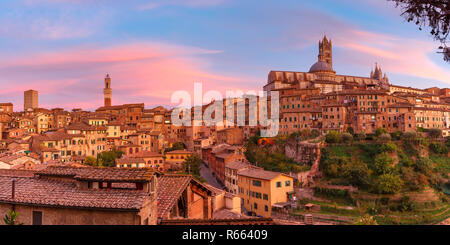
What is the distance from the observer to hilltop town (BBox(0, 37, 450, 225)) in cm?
700

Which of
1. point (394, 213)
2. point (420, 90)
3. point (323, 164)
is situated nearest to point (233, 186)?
point (323, 164)

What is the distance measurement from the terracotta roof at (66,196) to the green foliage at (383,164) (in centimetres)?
3145

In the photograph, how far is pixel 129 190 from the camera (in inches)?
269

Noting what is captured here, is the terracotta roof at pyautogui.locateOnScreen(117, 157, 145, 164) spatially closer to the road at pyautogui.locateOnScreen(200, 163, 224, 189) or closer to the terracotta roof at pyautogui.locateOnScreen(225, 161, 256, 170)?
the road at pyautogui.locateOnScreen(200, 163, 224, 189)

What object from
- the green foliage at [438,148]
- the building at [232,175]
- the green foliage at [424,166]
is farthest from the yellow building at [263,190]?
the green foliage at [438,148]

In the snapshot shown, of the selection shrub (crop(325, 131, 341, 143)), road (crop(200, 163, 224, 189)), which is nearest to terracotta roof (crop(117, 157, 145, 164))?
road (crop(200, 163, 224, 189))

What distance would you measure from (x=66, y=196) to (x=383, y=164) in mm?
32635

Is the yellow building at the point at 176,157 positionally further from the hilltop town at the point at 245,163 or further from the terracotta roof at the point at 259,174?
the terracotta roof at the point at 259,174

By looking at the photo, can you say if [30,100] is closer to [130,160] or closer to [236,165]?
[130,160]

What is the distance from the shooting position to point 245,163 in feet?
113

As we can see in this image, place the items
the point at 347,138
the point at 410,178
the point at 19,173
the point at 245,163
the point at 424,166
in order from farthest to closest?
the point at 347,138, the point at 245,163, the point at 424,166, the point at 410,178, the point at 19,173

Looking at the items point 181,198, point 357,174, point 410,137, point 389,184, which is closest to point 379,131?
point 410,137
